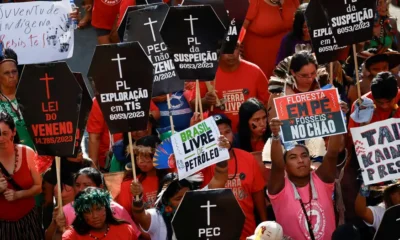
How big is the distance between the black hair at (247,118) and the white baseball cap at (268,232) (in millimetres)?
1545

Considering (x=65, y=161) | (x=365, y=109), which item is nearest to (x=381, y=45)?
(x=365, y=109)

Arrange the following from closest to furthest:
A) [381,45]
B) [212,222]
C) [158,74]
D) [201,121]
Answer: [212,222] < [201,121] < [158,74] < [381,45]

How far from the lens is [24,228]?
9.55 m

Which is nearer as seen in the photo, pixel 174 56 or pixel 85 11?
pixel 174 56

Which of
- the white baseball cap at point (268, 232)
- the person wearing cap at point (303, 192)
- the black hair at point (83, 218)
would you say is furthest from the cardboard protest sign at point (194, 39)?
the white baseball cap at point (268, 232)

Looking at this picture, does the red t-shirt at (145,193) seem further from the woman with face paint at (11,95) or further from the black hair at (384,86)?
the black hair at (384,86)

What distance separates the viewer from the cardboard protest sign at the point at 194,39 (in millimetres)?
9547

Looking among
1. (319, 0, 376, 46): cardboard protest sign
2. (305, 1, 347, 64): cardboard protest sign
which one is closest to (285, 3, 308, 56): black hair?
(305, 1, 347, 64): cardboard protest sign

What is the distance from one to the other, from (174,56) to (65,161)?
1291 millimetres

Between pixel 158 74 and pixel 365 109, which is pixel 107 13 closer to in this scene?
pixel 158 74

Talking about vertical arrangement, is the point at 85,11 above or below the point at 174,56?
above

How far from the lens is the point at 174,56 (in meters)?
9.65

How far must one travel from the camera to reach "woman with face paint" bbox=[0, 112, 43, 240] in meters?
9.39

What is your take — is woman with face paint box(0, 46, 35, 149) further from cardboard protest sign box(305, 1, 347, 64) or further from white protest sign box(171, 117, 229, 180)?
cardboard protest sign box(305, 1, 347, 64)
